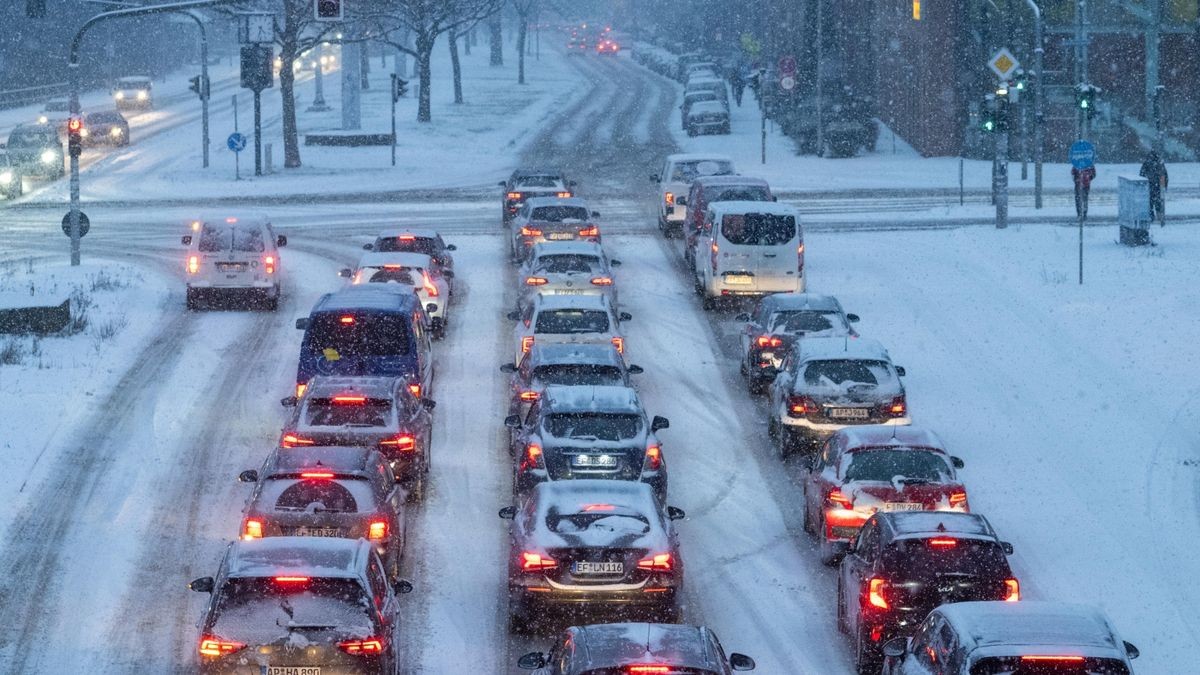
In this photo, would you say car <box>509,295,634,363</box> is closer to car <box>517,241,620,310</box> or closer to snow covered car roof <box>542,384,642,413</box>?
car <box>517,241,620,310</box>

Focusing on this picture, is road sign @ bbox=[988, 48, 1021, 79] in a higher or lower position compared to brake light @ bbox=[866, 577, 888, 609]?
higher

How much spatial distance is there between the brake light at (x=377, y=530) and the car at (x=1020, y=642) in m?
5.89

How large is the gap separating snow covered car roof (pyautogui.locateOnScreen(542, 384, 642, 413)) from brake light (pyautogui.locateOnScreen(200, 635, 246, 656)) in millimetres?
7324

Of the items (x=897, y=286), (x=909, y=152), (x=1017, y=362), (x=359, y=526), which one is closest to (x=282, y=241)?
(x=897, y=286)

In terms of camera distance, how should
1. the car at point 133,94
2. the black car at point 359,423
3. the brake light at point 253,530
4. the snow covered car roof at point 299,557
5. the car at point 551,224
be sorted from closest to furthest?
the snow covered car roof at point 299,557 < the brake light at point 253,530 < the black car at point 359,423 < the car at point 551,224 < the car at point 133,94

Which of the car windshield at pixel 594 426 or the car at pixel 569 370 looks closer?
the car windshield at pixel 594 426

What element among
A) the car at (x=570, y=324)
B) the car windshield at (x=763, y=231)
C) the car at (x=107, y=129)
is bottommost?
the car at (x=570, y=324)

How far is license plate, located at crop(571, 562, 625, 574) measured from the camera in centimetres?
1567

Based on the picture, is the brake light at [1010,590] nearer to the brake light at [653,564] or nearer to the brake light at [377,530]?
the brake light at [653,564]

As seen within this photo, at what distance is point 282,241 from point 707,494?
16.2 metres

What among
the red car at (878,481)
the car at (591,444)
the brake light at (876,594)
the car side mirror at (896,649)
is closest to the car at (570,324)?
the car at (591,444)

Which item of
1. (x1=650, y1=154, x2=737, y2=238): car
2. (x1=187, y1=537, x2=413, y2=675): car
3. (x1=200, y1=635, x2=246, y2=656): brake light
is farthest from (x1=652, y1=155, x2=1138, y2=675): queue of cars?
(x1=650, y1=154, x2=737, y2=238): car

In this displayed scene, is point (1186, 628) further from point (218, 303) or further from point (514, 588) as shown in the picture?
point (218, 303)

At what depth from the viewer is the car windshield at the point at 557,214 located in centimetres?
3761
